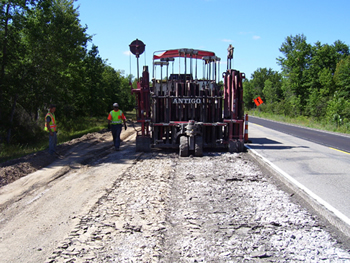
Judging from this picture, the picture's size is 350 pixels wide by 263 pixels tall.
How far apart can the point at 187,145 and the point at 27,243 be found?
23.7ft

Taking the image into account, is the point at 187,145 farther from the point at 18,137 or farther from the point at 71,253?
the point at 18,137

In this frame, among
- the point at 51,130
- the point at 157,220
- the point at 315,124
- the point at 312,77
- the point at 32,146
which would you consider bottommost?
the point at 32,146

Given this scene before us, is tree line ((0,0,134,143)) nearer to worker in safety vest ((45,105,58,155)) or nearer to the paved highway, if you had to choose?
worker in safety vest ((45,105,58,155))

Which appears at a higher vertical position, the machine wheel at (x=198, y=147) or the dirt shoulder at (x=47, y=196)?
the machine wheel at (x=198, y=147)

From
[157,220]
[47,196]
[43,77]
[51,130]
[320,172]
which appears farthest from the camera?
[43,77]

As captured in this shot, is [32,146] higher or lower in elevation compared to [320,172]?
lower

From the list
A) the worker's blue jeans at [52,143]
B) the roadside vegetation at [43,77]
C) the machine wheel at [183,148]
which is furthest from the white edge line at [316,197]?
the roadside vegetation at [43,77]

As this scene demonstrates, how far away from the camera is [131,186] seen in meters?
6.77

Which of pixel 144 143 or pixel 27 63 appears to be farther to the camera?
pixel 27 63

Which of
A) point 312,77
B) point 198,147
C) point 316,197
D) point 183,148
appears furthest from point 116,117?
point 312,77

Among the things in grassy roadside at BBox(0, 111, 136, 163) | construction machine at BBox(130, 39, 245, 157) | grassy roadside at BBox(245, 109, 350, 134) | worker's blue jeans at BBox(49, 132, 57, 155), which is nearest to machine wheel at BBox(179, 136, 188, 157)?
construction machine at BBox(130, 39, 245, 157)

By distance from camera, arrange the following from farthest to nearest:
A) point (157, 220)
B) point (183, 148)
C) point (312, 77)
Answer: point (312, 77) → point (183, 148) → point (157, 220)

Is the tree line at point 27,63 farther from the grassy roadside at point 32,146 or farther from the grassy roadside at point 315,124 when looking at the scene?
the grassy roadside at point 315,124

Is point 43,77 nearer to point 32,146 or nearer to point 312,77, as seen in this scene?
point 32,146
